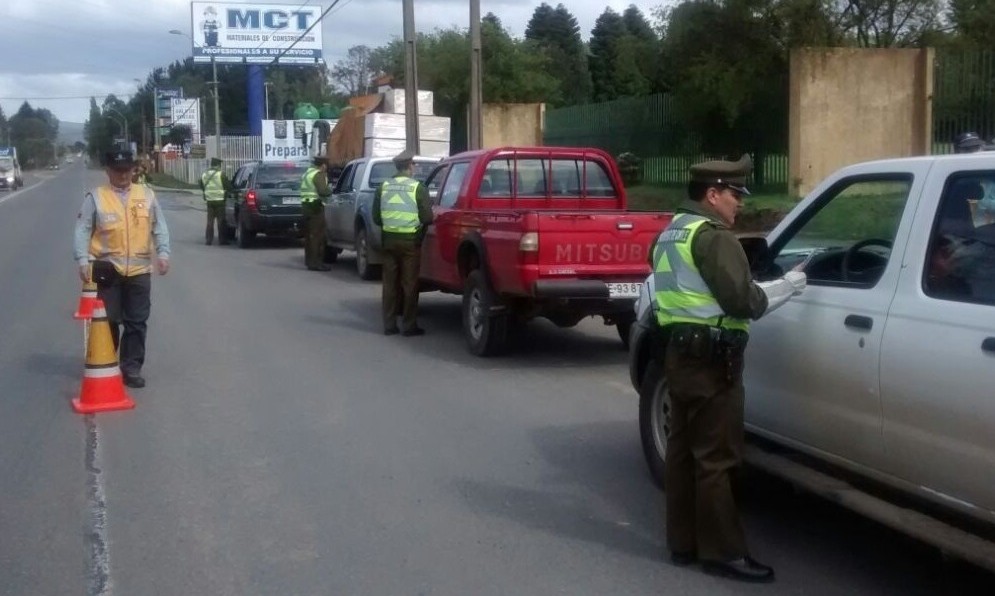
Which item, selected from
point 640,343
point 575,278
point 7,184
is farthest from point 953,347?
point 7,184

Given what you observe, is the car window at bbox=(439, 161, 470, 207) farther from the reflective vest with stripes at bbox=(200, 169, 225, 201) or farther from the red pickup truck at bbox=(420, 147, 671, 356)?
the reflective vest with stripes at bbox=(200, 169, 225, 201)

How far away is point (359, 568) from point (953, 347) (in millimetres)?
2711

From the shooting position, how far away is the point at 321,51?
72.2m

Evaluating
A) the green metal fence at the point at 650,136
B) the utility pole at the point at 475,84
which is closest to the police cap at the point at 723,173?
→ the utility pole at the point at 475,84

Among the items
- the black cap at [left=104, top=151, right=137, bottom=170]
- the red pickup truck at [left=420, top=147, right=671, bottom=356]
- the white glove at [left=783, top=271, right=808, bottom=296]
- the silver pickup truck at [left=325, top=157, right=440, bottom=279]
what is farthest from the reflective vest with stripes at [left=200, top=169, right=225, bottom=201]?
the white glove at [left=783, top=271, right=808, bottom=296]

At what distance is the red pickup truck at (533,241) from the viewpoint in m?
10.0

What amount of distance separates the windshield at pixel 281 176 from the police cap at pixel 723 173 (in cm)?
1879

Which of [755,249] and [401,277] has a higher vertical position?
[755,249]

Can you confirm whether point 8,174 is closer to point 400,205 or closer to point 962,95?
point 962,95

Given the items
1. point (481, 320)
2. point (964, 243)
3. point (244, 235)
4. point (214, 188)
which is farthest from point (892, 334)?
point (214, 188)

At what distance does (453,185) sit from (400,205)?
0.61m

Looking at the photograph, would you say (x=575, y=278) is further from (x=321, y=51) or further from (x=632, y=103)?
(x=321, y=51)

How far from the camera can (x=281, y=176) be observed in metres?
24.0

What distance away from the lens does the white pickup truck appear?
4.67 m
